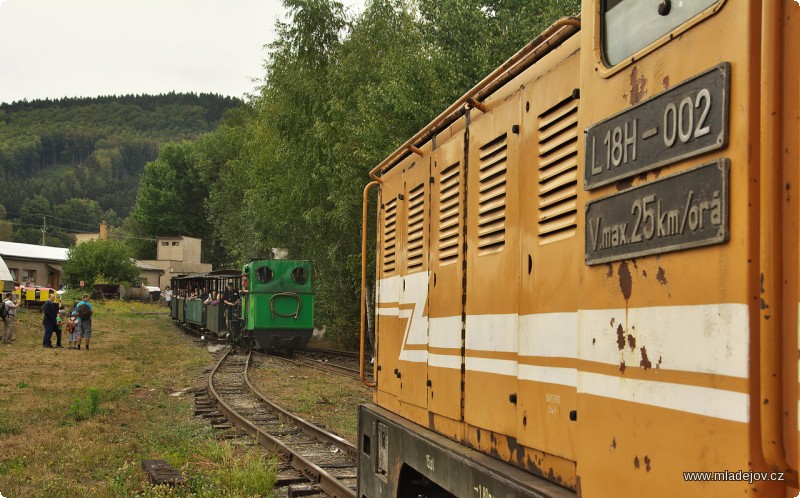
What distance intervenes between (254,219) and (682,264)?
37.9 m

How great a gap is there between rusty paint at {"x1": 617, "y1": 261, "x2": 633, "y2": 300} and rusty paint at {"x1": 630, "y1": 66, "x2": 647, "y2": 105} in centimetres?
A: 50

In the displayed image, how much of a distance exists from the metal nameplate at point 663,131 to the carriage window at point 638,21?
21 cm

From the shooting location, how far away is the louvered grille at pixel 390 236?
614 cm

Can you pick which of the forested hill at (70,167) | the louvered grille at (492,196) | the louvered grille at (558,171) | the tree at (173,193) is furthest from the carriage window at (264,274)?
the forested hill at (70,167)

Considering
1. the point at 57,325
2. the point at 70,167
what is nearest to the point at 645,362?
the point at 57,325

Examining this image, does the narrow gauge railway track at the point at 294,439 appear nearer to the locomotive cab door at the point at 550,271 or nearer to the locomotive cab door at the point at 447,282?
the locomotive cab door at the point at 447,282

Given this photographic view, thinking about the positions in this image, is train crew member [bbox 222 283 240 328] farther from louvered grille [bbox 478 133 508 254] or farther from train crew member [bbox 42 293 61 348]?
louvered grille [bbox 478 133 508 254]

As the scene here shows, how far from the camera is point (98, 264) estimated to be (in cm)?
7481

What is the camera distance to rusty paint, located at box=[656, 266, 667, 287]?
2.17 metres

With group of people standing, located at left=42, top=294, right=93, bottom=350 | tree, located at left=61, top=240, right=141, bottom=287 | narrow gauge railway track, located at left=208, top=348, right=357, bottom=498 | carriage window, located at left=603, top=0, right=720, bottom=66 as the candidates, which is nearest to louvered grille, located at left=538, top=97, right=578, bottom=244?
carriage window, located at left=603, top=0, right=720, bottom=66

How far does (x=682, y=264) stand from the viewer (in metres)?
2.10

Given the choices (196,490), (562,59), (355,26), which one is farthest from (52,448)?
(355,26)

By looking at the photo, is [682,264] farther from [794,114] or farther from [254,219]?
[254,219]

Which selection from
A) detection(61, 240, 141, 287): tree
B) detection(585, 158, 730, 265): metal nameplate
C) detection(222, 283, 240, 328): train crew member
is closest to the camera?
detection(585, 158, 730, 265): metal nameplate
